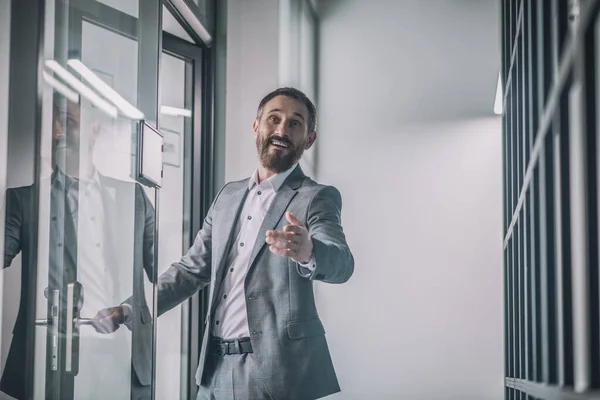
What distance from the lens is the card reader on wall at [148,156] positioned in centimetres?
187

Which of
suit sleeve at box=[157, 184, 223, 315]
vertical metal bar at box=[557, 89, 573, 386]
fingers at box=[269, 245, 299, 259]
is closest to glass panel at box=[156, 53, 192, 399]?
suit sleeve at box=[157, 184, 223, 315]

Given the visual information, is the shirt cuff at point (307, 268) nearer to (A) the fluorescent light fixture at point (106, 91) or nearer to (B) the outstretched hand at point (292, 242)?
(B) the outstretched hand at point (292, 242)

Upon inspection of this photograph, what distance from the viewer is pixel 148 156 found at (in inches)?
75.3

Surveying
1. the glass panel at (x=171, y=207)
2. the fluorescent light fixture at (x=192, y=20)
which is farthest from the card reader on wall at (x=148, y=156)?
the fluorescent light fixture at (x=192, y=20)

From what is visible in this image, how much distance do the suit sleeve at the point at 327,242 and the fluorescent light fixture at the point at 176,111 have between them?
112 centimetres

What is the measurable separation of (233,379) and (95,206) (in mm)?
724

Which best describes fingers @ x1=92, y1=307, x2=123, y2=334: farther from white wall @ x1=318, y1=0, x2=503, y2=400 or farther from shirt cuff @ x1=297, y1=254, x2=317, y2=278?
white wall @ x1=318, y1=0, x2=503, y2=400

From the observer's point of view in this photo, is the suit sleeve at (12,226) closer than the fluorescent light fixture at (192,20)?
Yes

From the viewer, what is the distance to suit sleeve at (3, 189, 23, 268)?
1.46 meters

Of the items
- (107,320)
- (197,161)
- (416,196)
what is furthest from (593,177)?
(416,196)

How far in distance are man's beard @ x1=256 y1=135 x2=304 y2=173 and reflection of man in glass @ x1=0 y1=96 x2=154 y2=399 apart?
556 mm

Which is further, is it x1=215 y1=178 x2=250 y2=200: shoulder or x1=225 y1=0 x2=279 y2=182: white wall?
x1=225 y1=0 x2=279 y2=182: white wall

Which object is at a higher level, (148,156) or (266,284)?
(148,156)

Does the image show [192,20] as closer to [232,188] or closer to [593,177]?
[232,188]
